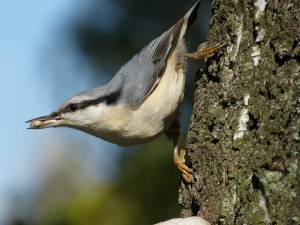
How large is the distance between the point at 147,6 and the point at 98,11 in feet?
1.57

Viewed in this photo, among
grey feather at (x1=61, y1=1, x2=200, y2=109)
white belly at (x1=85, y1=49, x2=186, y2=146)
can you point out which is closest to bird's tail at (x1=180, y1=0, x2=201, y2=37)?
grey feather at (x1=61, y1=1, x2=200, y2=109)

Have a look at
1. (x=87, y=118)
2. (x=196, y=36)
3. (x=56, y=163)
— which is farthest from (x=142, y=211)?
(x=56, y=163)

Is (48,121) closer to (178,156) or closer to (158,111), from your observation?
(158,111)

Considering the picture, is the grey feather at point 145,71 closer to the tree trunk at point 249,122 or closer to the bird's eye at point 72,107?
the bird's eye at point 72,107

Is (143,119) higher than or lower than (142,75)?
lower

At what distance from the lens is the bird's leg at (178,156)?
292 centimetres

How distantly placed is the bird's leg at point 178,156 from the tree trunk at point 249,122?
5cm

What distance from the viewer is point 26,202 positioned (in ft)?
15.2

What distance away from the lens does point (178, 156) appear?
11.7 ft

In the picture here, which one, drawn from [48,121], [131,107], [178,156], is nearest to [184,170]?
[178,156]

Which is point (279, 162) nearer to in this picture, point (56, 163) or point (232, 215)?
point (232, 215)

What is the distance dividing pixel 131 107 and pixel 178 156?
Result: 36cm

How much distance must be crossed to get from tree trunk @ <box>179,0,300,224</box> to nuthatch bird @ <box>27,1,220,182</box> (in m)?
0.64

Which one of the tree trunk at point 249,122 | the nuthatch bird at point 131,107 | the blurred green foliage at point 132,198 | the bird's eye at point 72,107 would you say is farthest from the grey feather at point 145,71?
the tree trunk at point 249,122
